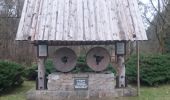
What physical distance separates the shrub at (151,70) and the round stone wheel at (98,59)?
3.62 m

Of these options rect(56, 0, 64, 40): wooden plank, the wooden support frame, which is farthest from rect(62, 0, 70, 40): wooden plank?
the wooden support frame

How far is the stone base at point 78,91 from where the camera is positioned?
12570mm

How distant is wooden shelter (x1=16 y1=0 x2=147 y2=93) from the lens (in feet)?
39.7

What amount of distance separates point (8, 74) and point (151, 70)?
21.5ft

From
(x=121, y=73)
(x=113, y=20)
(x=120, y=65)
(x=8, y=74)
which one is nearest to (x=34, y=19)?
(x=8, y=74)

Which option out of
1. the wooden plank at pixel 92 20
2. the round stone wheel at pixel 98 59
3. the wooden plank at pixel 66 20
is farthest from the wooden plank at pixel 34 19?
the round stone wheel at pixel 98 59

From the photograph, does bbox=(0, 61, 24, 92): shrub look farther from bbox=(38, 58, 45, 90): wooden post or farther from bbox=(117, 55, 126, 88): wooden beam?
bbox=(117, 55, 126, 88): wooden beam

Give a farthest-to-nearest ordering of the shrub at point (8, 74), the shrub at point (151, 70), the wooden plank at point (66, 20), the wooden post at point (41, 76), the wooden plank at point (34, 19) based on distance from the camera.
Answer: the shrub at point (151, 70) < the shrub at point (8, 74) < the wooden post at point (41, 76) < the wooden plank at point (34, 19) < the wooden plank at point (66, 20)

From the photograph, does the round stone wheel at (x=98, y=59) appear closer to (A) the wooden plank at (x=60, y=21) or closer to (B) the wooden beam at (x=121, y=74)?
(B) the wooden beam at (x=121, y=74)

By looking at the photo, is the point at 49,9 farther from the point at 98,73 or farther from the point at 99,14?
the point at 98,73

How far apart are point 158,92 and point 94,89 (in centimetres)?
326

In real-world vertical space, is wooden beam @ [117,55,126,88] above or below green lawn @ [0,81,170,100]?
above

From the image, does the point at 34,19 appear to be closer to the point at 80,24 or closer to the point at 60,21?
the point at 60,21

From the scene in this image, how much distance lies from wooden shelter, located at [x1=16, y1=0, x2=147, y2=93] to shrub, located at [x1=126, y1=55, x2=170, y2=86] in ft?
11.3
